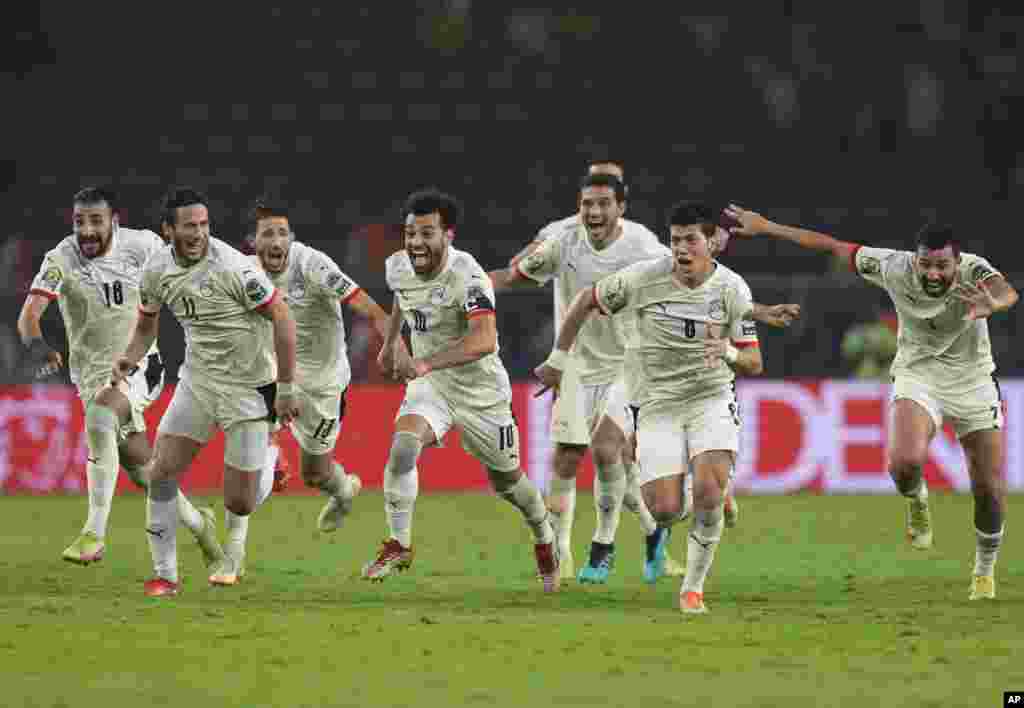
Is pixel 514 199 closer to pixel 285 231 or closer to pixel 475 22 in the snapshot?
pixel 475 22

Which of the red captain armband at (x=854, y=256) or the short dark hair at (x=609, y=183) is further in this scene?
the short dark hair at (x=609, y=183)

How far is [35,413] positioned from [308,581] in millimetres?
10362

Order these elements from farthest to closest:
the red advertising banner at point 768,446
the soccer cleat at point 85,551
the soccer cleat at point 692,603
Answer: the red advertising banner at point 768,446, the soccer cleat at point 85,551, the soccer cleat at point 692,603

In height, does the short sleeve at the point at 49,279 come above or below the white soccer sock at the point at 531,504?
above

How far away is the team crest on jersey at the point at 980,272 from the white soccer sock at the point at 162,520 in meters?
5.11

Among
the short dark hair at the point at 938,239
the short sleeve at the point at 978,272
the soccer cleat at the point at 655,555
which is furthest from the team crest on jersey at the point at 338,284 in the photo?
the short sleeve at the point at 978,272

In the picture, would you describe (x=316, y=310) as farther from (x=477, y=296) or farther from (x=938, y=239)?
(x=938, y=239)

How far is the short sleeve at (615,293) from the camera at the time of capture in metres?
11.9

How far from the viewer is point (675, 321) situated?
38.7 feet

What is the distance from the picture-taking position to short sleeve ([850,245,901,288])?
1263 cm

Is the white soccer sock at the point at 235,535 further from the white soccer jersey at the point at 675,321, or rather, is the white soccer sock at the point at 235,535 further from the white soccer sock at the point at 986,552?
the white soccer sock at the point at 986,552

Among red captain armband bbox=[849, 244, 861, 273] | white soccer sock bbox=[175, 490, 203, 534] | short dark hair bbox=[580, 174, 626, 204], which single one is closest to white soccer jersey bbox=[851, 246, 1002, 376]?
red captain armband bbox=[849, 244, 861, 273]

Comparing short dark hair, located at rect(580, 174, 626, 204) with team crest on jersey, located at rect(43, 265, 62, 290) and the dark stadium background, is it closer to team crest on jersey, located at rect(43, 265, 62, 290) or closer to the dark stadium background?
team crest on jersey, located at rect(43, 265, 62, 290)

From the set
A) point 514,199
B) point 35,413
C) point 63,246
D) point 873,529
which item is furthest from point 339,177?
point 63,246
